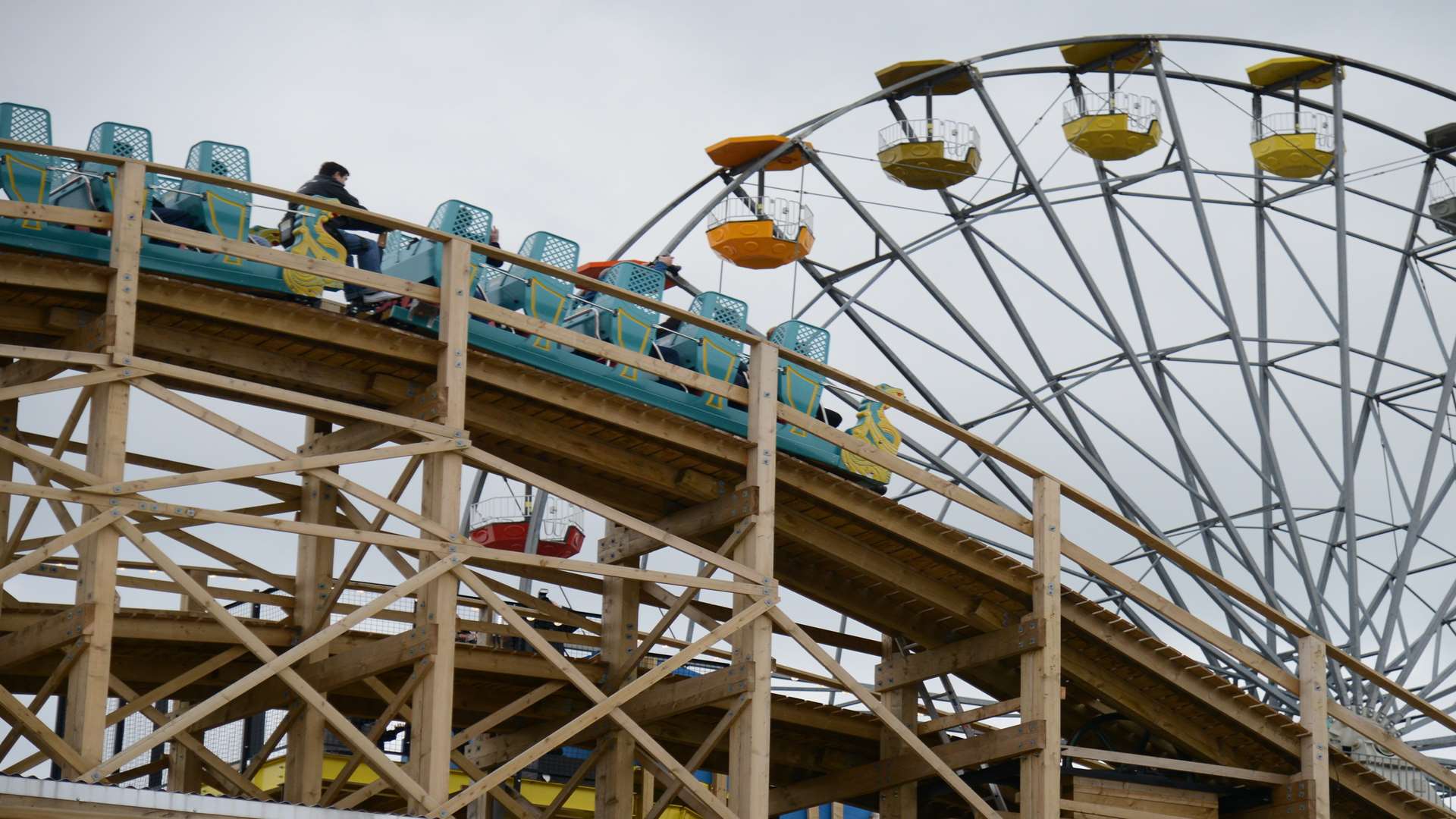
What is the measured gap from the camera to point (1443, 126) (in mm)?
31156

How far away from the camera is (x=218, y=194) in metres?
18.5

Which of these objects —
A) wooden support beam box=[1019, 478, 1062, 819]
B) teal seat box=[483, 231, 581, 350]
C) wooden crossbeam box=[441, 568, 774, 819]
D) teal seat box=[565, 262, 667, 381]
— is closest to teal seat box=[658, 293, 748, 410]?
teal seat box=[565, 262, 667, 381]

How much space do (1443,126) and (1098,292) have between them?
578 centimetres

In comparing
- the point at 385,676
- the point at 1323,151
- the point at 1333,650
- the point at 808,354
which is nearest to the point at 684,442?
the point at 808,354

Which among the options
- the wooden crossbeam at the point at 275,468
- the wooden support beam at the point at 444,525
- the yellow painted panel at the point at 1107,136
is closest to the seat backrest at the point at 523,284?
the wooden support beam at the point at 444,525

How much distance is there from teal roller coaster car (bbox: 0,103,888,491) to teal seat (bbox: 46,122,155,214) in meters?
0.01

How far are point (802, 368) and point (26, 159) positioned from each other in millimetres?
8132

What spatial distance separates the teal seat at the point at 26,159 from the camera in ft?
58.0

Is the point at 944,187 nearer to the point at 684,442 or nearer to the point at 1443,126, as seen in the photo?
the point at 1443,126

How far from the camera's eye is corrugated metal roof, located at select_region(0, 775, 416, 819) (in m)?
15.4

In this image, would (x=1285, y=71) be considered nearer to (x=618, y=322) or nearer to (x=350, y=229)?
(x=618, y=322)

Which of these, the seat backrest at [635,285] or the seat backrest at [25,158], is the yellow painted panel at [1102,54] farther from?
the seat backrest at [25,158]

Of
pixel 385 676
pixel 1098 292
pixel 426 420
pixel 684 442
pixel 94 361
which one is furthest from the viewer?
pixel 1098 292

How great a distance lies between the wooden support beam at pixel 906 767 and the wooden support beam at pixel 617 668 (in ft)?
9.50
